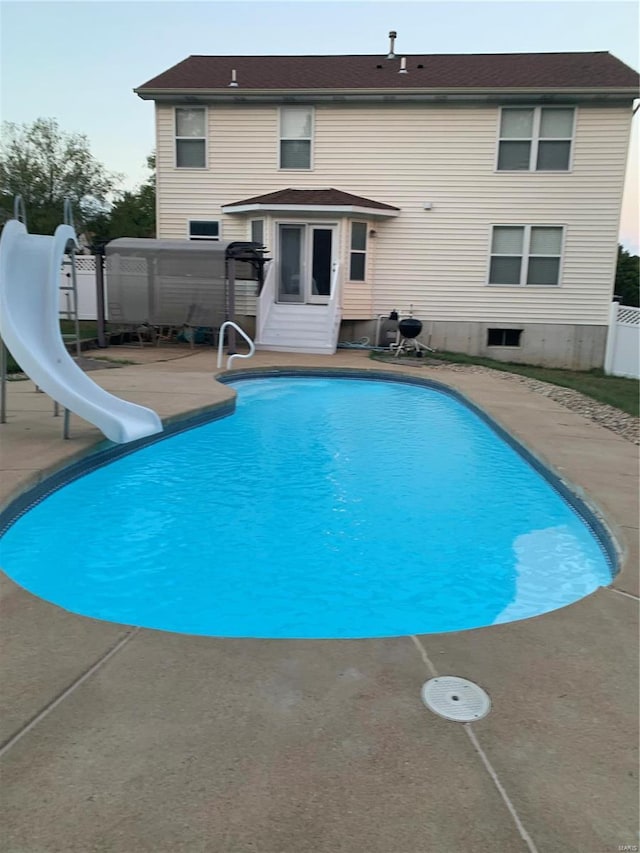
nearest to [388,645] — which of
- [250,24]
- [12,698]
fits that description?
[12,698]

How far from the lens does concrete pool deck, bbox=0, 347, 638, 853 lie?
1.68 metres

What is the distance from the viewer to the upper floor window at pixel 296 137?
1524 centimetres

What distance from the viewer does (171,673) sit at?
2.39 metres

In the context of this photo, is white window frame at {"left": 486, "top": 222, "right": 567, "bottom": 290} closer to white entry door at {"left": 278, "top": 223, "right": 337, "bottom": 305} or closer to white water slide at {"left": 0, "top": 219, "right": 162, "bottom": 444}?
white entry door at {"left": 278, "top": 223, "right": 337, "bottom": 305}

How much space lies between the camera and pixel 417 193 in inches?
597

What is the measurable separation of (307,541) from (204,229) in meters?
13.0

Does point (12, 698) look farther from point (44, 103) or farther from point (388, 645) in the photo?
point (44, 103)

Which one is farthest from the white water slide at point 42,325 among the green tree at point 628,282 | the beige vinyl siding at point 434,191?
the green tree at point 628,282

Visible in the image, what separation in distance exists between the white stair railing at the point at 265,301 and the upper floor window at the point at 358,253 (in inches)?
76.9

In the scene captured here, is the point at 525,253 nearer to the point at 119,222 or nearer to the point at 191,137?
the point at 191,137

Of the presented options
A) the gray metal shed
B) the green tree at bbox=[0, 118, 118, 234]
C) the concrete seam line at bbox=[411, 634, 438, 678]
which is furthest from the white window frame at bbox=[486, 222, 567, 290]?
the green tree at bbox=[0, 118, 118, 234]

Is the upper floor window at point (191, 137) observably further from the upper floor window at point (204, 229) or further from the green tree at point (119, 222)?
the green tree at point (119, 222)

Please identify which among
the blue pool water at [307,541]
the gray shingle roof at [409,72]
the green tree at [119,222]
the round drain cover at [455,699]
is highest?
the gray shingle roof at [409,72]

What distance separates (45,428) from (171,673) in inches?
183
